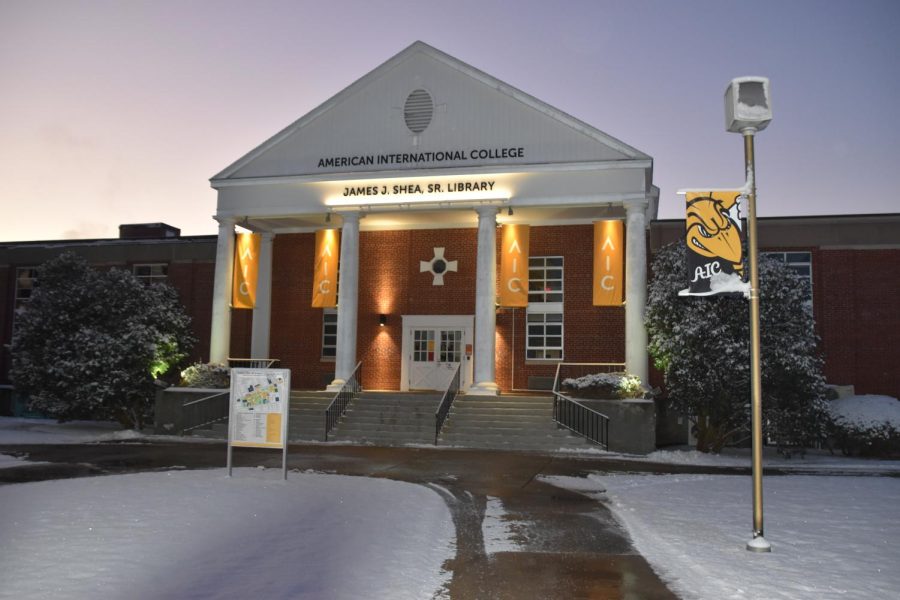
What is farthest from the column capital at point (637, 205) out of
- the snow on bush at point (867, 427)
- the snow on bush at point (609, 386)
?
the snow on bush at point (867, 427)

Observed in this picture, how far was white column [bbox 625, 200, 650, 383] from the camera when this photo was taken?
2184 centimetres

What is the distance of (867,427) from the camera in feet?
65.9

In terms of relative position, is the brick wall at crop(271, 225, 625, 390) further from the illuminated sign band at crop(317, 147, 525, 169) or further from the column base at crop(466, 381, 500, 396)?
the illuminated sign band at crop(317, 147, 525, 169)

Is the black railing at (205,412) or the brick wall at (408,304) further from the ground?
the brick wall at (408,304)

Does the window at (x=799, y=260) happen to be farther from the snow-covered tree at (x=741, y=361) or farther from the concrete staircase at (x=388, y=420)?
the concrete staircase at (x=388, y=420)

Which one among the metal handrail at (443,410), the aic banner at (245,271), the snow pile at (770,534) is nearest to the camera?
the snow pile at (770,534)

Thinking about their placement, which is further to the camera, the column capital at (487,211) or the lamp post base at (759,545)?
the column capital at (487,211)

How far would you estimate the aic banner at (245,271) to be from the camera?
26000 mm

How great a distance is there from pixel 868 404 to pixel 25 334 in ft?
85.3

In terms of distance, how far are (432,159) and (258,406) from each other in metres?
12.9

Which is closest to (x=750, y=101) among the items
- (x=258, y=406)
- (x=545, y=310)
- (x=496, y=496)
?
(x=496, y=496)

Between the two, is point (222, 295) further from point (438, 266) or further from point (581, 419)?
point (581, 419)

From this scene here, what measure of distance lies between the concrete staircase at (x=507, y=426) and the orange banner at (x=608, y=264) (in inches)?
A: 148

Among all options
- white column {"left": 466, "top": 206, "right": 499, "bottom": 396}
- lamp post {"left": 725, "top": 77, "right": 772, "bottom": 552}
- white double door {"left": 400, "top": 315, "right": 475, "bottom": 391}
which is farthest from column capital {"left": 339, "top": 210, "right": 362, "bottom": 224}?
lamp post {"left": 725, "top": 77, "right": 772, "bottom": 552}
